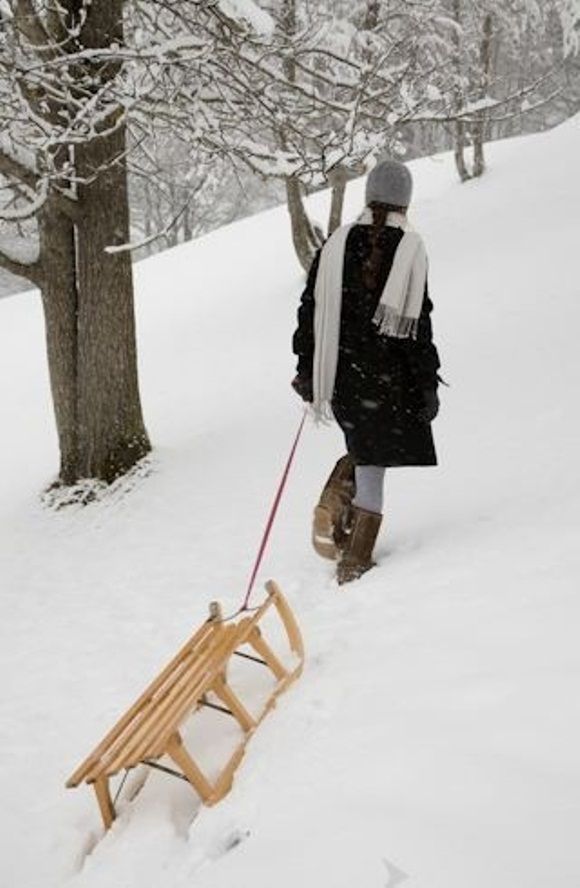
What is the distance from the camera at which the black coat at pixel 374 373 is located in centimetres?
409

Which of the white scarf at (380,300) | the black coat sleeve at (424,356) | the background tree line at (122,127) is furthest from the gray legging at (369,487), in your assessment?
the background tree line at (122,127)

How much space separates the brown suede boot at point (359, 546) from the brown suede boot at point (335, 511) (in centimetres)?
10

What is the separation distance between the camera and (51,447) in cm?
962

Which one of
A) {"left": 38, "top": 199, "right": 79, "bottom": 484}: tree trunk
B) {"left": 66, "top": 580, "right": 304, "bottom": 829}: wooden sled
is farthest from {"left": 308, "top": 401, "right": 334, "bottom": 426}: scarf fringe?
{"left": 38, "top": 199, "right": 79, "bottom": 484}: tree trunk

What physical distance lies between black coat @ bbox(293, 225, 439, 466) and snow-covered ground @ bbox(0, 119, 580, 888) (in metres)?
0.67

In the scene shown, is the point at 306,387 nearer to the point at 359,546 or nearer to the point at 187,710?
the point at 359,546

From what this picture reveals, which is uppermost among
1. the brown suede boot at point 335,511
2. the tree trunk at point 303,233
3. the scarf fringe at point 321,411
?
the tree trunk at point 303,233

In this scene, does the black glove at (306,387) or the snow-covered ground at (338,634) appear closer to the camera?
the snow-covered ground at (338,634)

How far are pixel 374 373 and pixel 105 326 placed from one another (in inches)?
131

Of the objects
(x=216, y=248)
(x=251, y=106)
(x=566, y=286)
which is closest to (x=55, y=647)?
(x=251, y=106)

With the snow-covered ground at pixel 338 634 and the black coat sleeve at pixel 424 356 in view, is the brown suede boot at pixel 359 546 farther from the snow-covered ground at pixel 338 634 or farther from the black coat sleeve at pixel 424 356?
the black coat sleeve at pixel 424 356

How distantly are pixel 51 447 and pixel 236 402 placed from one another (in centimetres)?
237

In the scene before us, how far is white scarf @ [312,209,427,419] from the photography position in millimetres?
3947

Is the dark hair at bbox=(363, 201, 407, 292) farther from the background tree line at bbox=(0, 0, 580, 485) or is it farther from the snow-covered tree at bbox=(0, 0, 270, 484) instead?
the snow-covered tree at bbox=(0, 0, 270, 484)
